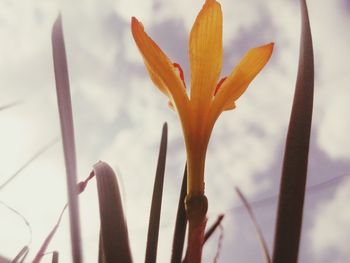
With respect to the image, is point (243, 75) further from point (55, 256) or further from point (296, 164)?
point (55, 256)

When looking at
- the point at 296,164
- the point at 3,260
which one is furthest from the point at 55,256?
the point at 296,164

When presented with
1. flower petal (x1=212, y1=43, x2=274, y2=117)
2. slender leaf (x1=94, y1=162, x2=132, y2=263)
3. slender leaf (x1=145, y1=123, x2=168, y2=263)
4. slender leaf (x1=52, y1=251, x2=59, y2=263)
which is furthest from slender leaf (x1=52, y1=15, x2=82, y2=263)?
slender leaf (x1=52, y1=251, x2=59, y2=263)

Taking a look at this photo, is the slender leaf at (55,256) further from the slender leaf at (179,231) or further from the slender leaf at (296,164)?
the slender leaf at (296,164)

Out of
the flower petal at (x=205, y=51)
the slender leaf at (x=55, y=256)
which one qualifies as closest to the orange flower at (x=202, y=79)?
the flower petal at (x=205, y=51)

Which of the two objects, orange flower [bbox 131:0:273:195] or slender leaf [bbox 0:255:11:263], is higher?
orange flower [bbox 131:0:273:195]

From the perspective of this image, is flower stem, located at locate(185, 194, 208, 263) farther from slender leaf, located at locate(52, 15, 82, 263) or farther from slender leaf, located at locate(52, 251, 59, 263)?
slender leaf, located at locate(52, 251, 59, 263)

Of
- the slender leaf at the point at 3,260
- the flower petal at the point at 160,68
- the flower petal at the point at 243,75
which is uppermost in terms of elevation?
the flower petal at the point at 243,75

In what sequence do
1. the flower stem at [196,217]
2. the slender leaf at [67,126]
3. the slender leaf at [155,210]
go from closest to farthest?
the slender leaf at [67,126] < the flower stem at [196,217] < the slender leaf at [155,210]
